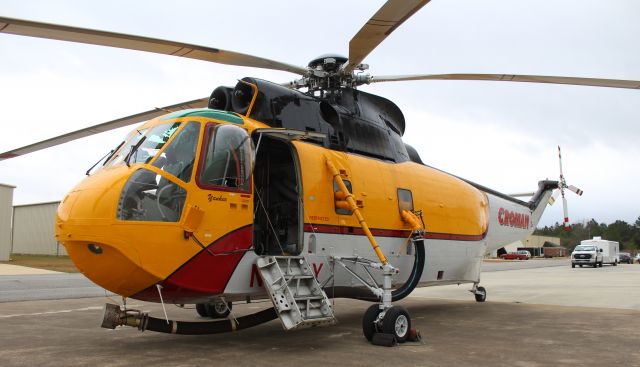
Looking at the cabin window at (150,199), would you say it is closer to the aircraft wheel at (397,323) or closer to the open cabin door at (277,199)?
the open cabin door at (277,199)

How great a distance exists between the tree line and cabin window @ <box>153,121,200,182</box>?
12434cm

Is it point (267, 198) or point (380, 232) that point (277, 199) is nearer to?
point (267, 198)

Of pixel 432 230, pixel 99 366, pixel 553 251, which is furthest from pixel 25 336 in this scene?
pixel 553 251

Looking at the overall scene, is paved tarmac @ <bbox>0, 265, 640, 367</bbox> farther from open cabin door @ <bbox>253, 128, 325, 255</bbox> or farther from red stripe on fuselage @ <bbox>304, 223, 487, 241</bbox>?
red stripe on fuselage @ <bbox>304, 223, 487, 241</bbox>

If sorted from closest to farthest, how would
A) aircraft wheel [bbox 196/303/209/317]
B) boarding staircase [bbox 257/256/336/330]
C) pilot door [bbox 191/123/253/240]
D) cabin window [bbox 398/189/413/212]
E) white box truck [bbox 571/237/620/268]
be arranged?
pilot door [bbox 191/123/253/240], boarding staircase [bbox 257/256/336/330], cabin window [bbox 398/189/413/212], aircraft wheel [bbox 196/303/209/317], white box truck [bbox 571/237/620/268]

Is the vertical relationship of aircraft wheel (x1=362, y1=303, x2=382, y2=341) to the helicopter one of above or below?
below

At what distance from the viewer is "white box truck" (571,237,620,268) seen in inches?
1725

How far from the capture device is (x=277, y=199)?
866cm

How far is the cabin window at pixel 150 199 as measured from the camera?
6.32 metres

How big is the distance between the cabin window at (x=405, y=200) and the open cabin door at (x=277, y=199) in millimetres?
2479

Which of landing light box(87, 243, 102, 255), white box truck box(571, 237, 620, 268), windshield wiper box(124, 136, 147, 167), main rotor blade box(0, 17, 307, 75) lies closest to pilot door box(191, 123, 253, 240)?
windshield wiper box(124, 136, 147, 167)

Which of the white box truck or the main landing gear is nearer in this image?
the main landing gear

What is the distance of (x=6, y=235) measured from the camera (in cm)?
3962

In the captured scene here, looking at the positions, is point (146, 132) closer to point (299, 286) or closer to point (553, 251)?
point (299, 286)
